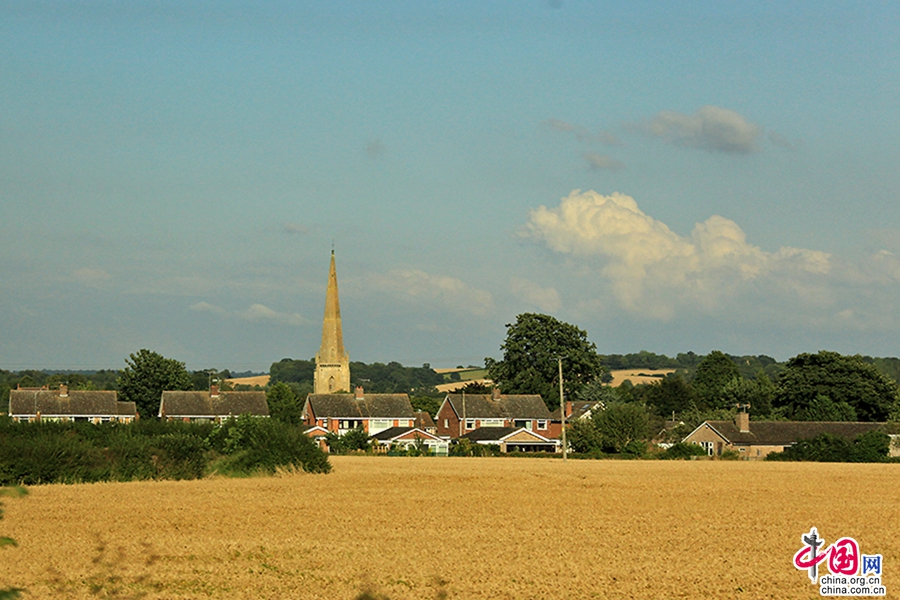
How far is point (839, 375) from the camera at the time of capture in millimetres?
102375

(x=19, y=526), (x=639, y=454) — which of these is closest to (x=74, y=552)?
(x=19, y=526)

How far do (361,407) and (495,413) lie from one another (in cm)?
1557

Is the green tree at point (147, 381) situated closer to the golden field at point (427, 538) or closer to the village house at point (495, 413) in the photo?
the village house at point (495, 413)

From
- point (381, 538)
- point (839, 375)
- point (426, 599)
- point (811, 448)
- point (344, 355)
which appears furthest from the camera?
point (344, 355)

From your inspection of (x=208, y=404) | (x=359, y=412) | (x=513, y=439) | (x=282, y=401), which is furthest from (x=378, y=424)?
(x=282, y=401)

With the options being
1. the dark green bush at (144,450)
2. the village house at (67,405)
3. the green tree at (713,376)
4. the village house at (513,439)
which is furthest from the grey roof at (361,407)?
the dark green bush at (144,450)

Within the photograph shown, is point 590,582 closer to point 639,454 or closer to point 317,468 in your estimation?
point 317,468

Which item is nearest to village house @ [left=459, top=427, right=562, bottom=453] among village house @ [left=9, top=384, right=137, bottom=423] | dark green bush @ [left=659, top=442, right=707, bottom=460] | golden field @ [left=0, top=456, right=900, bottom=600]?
dark green bush @ [left=659, top=442, right=707, bottom=460]

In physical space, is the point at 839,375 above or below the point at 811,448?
above

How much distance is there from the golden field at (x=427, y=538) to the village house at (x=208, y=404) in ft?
220

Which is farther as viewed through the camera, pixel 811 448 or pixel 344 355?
pixel 344 355

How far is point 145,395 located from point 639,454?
65.4 metres

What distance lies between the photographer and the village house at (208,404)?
354ft

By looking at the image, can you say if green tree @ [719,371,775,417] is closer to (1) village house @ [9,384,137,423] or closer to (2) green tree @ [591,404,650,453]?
(2) green tree @ [591,404,650,453]
